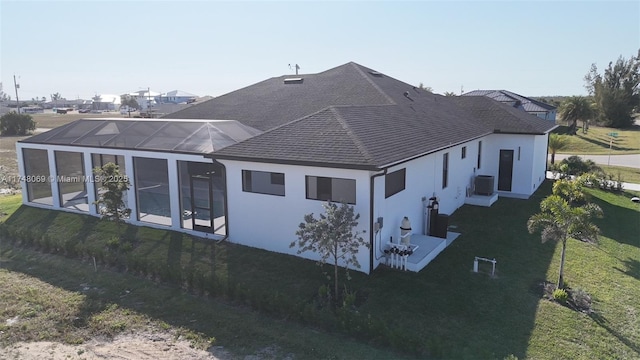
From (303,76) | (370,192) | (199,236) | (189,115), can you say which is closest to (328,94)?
(303,76)

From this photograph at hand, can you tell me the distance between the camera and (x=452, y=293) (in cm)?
984

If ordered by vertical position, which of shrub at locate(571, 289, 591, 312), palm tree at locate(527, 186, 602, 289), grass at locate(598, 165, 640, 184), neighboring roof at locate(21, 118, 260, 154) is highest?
neighboring roof at locate(21, 118, 260, 154)

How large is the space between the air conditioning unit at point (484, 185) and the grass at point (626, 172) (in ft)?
37.5

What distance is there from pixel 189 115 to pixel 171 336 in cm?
1573

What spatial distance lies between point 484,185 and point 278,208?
32.7 ft

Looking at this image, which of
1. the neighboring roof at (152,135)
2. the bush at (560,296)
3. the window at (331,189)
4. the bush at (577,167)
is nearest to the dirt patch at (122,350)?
the window at (331,189)

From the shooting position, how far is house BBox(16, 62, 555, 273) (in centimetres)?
1119

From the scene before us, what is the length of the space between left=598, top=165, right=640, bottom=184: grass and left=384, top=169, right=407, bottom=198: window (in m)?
18.7

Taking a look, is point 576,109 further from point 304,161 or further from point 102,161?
point 102,161

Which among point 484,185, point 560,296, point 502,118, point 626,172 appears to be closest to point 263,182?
point 560,296

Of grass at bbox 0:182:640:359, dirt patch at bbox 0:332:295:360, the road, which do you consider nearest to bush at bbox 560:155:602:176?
grass at bbox 0:182:640:359

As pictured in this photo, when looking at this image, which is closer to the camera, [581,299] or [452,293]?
[581,299]

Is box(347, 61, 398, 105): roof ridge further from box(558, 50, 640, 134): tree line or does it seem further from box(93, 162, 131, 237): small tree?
box(558, 50, 640, 134): tree line

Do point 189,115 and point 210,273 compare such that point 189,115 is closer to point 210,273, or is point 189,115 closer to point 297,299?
point 210,273
